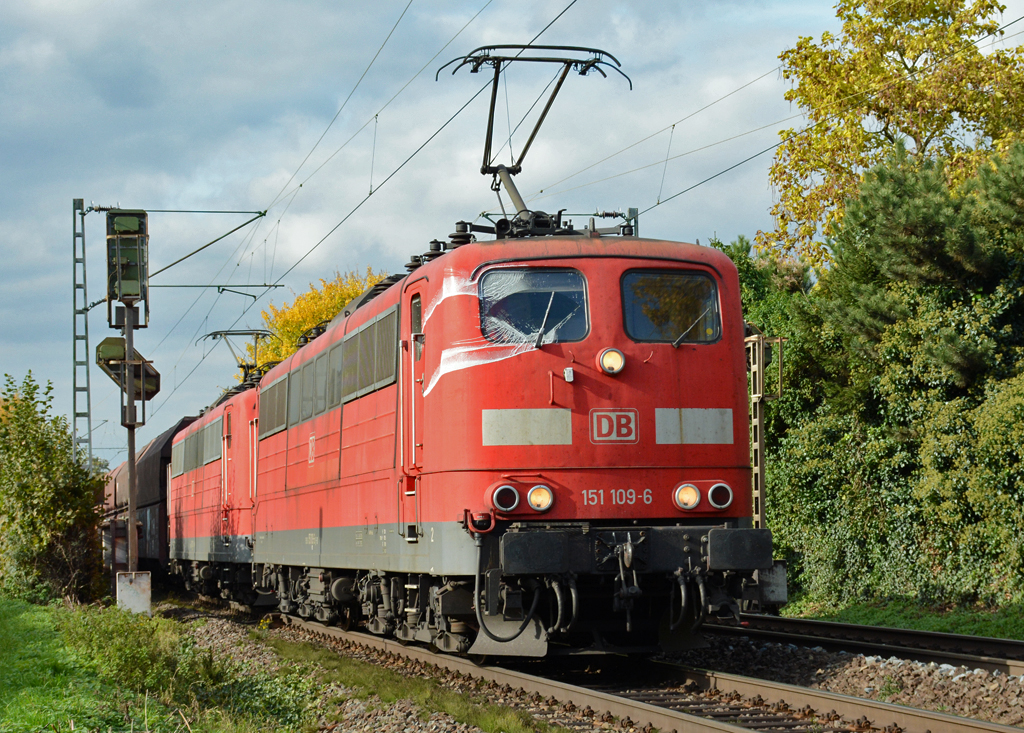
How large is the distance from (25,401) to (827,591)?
13.4 metres

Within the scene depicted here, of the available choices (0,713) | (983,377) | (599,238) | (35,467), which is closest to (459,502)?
(599,238)

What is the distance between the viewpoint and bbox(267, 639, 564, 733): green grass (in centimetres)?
763

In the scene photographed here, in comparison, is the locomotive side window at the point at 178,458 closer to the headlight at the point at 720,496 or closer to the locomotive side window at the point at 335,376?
the locomotive side window at the point at 335,376

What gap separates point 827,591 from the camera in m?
17.8

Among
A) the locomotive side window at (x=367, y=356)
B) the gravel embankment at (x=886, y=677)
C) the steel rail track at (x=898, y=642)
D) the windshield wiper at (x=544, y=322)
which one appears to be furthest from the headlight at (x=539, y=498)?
the steel rail track at (x=898, y=642)

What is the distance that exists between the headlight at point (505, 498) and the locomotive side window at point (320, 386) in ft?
15.4

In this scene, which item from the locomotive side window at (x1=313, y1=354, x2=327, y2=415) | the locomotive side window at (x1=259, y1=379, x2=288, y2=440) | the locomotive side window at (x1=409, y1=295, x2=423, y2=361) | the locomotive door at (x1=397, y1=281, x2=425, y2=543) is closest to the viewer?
the locomotive door at (x1=397, y1=281, x2=425, y2=543)

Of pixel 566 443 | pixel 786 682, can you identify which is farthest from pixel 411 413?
pixel 786 682

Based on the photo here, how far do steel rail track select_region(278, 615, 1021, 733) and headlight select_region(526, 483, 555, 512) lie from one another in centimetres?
135

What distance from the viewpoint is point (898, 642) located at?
11.5m

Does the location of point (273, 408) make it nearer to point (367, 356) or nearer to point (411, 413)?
point (367, 356)

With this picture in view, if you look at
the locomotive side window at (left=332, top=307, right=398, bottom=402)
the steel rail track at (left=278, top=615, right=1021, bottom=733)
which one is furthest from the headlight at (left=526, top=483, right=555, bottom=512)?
the locomotive side window at (left=332, top=307, right=398, bottom=402)

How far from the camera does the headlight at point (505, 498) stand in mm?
8703

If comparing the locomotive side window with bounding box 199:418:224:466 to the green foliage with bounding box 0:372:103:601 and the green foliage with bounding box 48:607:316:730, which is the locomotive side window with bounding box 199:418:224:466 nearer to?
the green foliage with bounding box 0:372:103:601
